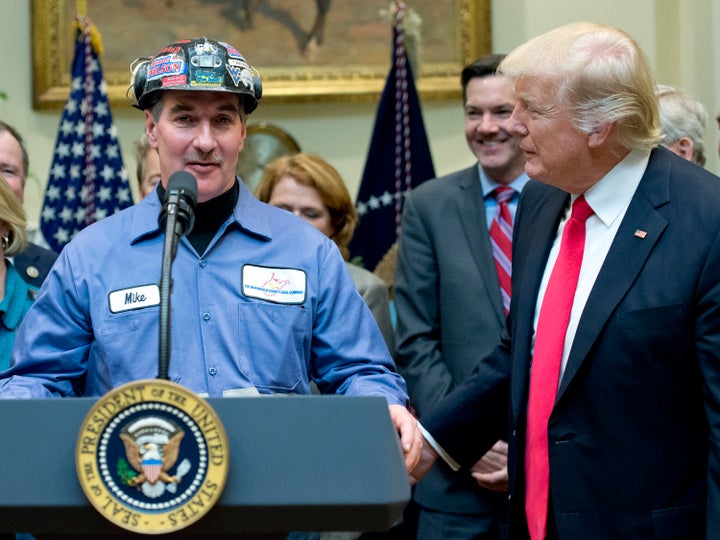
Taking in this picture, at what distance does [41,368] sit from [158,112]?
23.4 inches

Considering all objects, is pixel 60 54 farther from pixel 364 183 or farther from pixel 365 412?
pixel 365 412

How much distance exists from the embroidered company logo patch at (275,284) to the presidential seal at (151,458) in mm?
756

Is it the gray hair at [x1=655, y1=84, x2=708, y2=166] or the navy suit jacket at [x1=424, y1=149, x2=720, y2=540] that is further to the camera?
the gray hair at [x1=655, y1=84, x2=708, y2=166]

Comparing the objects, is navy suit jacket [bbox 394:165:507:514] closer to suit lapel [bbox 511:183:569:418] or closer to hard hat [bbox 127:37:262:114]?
suit lapel [bbox 511:183:569:418]

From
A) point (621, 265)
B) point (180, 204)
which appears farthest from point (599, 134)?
point (180, 204)

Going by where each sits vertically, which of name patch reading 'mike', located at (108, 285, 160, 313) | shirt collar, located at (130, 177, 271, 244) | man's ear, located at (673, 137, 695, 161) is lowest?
name patch reading 'mike', located at (108, 285, 160, 313)

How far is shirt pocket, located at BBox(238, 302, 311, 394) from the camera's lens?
7.42ft

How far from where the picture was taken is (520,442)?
2576 millimetres

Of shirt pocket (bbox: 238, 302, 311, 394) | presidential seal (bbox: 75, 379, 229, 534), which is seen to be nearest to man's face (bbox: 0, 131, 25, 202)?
shirt pocket (bbox: 238, 302, 311, 394)

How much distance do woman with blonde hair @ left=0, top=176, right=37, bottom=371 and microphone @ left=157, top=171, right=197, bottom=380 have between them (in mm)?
1422

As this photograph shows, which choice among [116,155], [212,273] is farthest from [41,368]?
[116,155]

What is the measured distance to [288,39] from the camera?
6605mm

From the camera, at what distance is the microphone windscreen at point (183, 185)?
188 centimetres

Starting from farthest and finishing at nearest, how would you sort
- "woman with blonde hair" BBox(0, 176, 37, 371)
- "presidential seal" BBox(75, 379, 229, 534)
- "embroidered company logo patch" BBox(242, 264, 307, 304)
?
"woman with blonde hair" BBox(0, 176, 37, 371) < "embroidered company logo patch" BBox(242, 264, 307, 304) < "presidential seal" BBox(75, 379, 229, 534)
